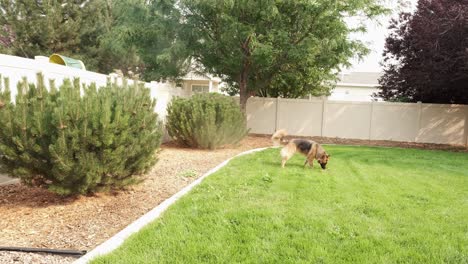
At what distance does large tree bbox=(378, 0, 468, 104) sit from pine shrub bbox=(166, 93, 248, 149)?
7.77 m

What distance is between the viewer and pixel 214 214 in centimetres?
408

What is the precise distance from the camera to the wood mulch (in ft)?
11.1

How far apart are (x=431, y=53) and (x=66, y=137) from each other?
13014 millimetres

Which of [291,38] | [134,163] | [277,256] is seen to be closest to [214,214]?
[277,256]

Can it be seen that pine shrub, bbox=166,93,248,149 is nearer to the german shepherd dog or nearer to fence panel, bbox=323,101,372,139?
the german shepherd dog

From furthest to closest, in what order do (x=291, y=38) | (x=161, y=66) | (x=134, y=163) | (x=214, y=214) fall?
(x=161, y=66)
(x=291, y=38)
(x=134, y=163)
(x=214, y=214)

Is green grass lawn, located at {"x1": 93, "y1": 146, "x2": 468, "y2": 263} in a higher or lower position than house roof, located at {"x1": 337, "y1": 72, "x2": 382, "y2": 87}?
lower

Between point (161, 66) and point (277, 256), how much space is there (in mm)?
12998

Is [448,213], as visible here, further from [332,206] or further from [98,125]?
[98,125]

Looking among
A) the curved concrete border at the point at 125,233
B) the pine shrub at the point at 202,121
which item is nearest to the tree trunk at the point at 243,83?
the pine shrub at the point at 202,121

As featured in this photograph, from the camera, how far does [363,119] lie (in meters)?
16.7

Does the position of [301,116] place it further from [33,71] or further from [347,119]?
[33,71]

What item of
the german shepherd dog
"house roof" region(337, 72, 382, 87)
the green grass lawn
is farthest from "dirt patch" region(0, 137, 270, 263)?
"house roof" region(337, 72, 382, 87)

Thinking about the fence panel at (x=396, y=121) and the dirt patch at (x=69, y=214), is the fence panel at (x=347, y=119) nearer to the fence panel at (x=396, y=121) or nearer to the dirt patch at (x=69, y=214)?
the fence panel at (x=396, y=121)
